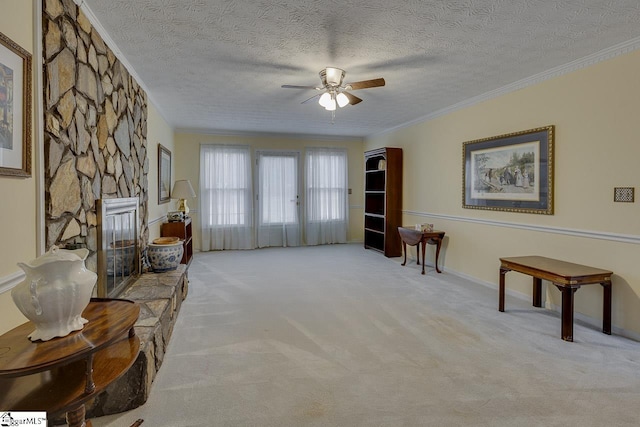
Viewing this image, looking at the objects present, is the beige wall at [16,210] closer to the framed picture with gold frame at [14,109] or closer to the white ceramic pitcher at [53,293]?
the framed picture with gold frame at [14,109]

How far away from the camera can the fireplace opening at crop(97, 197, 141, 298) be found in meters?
2.44

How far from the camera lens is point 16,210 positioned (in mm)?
1585

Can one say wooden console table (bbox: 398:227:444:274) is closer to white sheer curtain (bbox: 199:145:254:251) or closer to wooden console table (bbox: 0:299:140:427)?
white sheer curtain (bbox: 199:145:254:251)

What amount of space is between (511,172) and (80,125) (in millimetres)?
4016

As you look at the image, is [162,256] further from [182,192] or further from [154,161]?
[182,192]

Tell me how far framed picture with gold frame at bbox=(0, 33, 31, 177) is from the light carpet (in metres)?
1.31

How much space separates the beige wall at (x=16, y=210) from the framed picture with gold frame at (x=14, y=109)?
0.05m

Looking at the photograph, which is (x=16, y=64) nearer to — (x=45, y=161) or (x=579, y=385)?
(x=45, y=161)

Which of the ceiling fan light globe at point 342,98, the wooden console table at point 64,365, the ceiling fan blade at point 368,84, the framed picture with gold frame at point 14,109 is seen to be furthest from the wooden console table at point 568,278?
the framed picture with gold frame at point 14,109

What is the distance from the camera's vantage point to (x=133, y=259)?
328 cm

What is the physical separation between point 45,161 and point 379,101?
145 inches

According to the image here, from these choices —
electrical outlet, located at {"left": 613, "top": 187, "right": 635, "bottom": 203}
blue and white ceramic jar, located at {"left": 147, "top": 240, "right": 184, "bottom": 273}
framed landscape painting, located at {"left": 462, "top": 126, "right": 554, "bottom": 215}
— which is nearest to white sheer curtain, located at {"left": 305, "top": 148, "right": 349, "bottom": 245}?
framed landscape painting, located at {"left": 462, "top": 126, "right": 554, "bottom": 215}

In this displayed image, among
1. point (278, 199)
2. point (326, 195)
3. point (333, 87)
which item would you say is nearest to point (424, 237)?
point (333, 87)

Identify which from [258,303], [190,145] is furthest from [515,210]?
[190,145]
